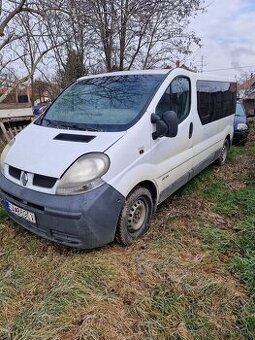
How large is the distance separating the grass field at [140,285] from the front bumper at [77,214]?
258 mm

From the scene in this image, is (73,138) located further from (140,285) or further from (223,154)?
(223,154)

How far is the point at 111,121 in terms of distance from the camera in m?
3.22

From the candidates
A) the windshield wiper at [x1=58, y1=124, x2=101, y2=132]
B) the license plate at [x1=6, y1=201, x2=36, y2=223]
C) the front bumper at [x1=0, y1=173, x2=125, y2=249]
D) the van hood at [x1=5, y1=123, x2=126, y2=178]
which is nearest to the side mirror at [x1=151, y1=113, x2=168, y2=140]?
the van hood at [x1=5, y1=123, x2=126, y2=178]

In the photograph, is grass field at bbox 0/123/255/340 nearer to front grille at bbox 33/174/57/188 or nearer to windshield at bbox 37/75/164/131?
front grille at bbox 33/174/57/188

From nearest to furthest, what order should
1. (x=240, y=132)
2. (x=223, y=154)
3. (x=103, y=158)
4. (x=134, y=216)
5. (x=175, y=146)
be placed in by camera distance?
(x=103, y=158) → (x=134, y=216) → (x=175, y=146) → (x=223, y=154) → (x=240, y=132)

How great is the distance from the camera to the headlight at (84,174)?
2.67 m

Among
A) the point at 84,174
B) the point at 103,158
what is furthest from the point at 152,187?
the point at 84,174

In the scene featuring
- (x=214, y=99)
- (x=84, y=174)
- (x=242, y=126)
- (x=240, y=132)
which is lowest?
(x=240, y=132)

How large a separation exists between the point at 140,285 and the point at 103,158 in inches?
45.2

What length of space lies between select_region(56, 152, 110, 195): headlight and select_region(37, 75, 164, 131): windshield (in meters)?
0.49

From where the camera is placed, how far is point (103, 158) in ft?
9.00

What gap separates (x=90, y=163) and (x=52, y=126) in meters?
1.04

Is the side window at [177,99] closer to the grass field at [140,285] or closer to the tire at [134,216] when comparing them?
the tire at [134,216]

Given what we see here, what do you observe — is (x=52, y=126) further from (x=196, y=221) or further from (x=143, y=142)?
(x=196, y=221)
